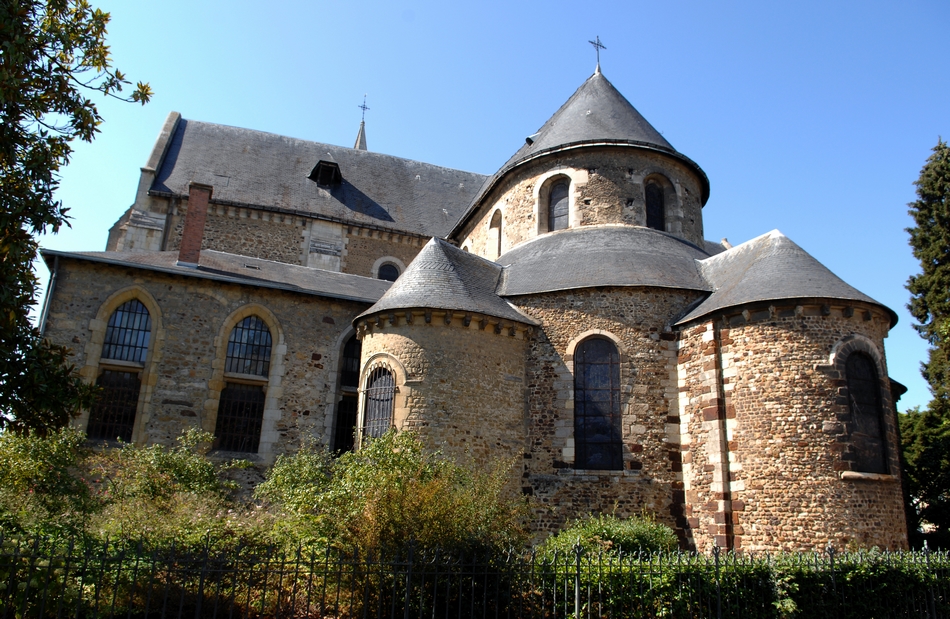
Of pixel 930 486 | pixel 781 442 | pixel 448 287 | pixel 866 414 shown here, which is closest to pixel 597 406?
pixel 781 442

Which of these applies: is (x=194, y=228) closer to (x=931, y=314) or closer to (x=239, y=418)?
(x=239, y=418)

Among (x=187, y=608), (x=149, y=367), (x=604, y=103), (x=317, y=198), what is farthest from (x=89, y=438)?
(x=604, y=103)

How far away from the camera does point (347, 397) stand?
15547 mm

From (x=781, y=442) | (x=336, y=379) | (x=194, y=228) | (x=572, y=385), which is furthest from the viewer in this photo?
(x=194, y=228)

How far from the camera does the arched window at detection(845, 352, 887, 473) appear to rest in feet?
36.0

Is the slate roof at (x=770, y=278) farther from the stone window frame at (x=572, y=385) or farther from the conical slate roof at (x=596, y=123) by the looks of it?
the conical slate roof at (x=596, y=123)

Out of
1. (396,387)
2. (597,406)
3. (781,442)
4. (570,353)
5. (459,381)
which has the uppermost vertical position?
(570,353)

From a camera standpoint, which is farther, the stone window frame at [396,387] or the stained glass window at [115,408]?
the stained glass window at [115,408]

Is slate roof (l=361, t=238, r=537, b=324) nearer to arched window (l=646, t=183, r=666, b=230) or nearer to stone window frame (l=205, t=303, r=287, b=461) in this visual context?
stone window frame (l=205, t=303, r=287, b=461)

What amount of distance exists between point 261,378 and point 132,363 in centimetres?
263

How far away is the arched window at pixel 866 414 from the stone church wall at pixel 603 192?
5.82 m

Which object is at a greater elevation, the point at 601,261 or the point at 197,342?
the point at 601,261

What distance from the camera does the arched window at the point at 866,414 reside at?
10984 millimetres

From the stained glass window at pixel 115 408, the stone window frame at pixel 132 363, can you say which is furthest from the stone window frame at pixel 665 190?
the stained glass window at pixel 115 408
